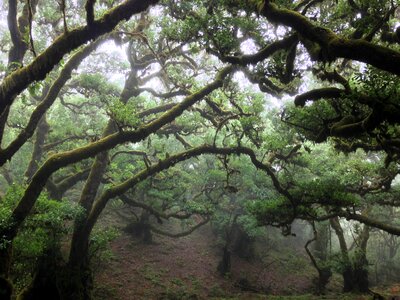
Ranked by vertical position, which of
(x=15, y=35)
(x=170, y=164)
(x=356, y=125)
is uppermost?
(x=15, y=35)

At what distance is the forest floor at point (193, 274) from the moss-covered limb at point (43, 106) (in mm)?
7901

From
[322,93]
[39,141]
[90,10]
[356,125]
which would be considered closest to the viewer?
[356,125]

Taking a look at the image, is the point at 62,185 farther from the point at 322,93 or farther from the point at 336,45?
the point at 336,45

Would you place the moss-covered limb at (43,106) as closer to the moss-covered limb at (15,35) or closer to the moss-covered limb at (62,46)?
the moss-covered limb at (15,35)

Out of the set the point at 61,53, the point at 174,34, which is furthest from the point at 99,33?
the point at 174,34

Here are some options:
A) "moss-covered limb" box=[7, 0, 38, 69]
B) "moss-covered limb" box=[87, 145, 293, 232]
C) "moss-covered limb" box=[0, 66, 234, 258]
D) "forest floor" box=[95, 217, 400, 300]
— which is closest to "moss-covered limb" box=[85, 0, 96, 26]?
"moss-covered limb" box=[7, 0, 38, 69]

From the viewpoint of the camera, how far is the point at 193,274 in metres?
19.5

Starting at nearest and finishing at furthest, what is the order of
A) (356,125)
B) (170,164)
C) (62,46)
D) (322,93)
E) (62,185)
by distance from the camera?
(356,125) → (322,93) → (62,46) → (170,164) → (62,185)

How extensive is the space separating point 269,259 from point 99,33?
20585 millimetres

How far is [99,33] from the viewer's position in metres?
7.25

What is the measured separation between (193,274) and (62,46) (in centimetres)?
1577

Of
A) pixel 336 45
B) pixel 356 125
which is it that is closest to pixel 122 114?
pixel 336 45

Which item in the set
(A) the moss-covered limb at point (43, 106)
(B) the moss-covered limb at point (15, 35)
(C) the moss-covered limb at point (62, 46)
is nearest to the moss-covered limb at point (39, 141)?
(A) the moss-covered limb at point (43, 106)

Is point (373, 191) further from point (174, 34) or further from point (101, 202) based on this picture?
point (101, 202)
